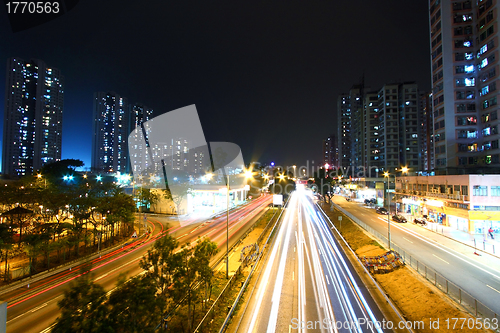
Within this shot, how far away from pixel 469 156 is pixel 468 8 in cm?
2243

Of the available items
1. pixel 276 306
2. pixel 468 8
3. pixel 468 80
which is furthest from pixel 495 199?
pixel 468 8

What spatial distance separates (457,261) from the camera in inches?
664

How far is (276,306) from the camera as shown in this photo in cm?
1155

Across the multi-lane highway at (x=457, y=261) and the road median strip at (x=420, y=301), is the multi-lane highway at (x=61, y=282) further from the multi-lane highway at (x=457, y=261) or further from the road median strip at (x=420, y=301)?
the multi-lane highway at (x=457, y=261)

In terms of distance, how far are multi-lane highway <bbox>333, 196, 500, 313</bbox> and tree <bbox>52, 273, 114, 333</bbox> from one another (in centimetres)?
1541

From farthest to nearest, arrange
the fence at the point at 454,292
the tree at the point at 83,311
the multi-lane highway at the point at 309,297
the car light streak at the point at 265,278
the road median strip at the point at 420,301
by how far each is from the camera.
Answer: the car light streak at the point at 265,278, the multi-lane highway at the point at 309,297, the fence at the point at 454,292, the road median strip at the point at 420,301, the tree at the point at 83,311

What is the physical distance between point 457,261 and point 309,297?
484 inches

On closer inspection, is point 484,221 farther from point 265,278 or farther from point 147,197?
point 147,197

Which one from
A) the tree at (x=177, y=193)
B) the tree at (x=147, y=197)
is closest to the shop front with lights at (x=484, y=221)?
the tree at (x=177, y=193)

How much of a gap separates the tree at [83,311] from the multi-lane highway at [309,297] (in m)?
5.95

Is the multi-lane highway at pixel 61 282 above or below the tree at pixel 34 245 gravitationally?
below

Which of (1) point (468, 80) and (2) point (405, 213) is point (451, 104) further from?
(2) point (405, 213)

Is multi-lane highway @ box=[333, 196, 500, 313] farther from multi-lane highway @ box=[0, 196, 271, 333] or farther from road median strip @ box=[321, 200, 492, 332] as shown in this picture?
multi-lane highway @ box=[0, 196, 271, 333]

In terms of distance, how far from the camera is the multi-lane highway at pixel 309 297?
33.2ft
